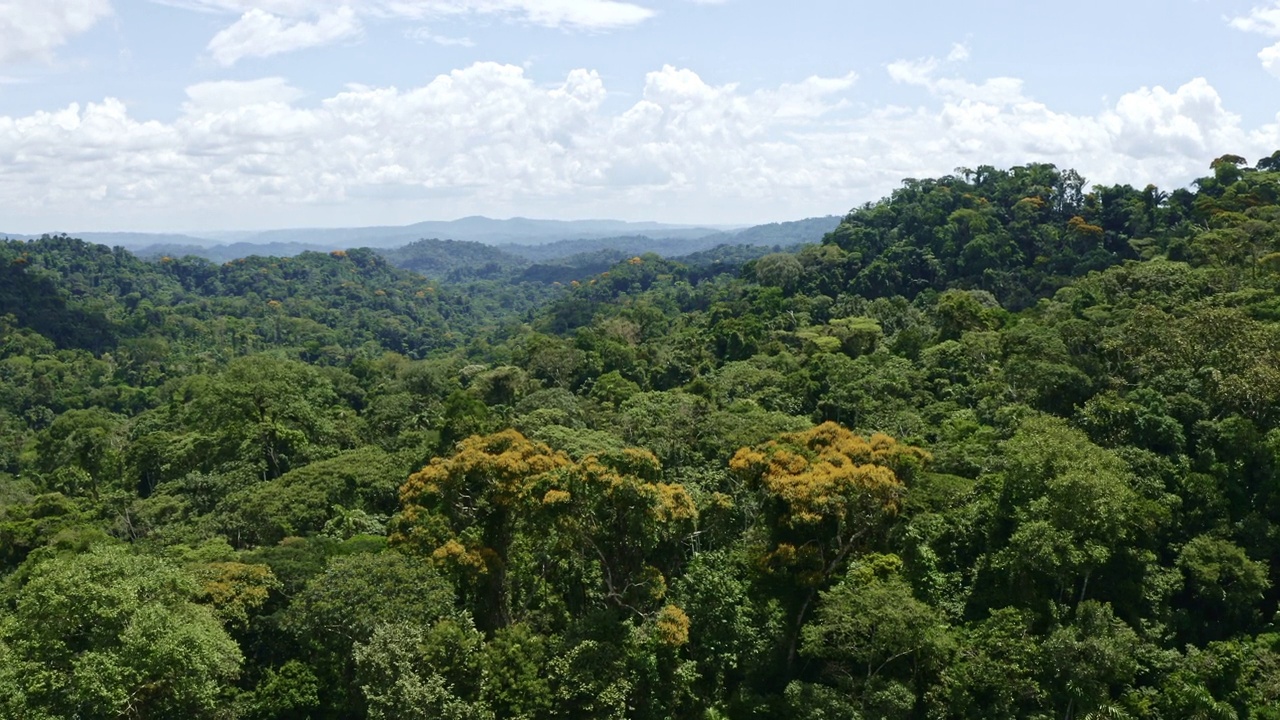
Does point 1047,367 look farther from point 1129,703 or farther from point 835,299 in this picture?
point 835,299

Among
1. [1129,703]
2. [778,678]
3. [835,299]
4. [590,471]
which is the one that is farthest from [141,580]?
[835,299]

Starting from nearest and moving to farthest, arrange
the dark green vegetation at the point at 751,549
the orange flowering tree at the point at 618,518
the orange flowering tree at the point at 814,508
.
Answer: the dark green vegetation at the point at 751,549 < the orange flowering tree at the point at 618,518 < the orange flowering tree at the point at 814,508

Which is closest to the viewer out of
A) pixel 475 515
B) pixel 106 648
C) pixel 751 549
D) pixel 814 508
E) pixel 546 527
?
pixel 106 648

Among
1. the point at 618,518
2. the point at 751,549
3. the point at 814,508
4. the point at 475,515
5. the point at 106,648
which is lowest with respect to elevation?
the point at 106,648

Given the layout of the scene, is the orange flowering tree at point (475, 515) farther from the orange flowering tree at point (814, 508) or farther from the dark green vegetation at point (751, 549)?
the orange flowering tree at point (814, 508)

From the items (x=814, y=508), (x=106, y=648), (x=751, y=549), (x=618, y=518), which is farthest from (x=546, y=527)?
(x=106, y=648)

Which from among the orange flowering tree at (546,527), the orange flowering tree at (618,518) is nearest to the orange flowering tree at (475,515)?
the orange flowering tree at (546,527)

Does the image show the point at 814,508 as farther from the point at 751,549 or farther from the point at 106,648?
the point at 106,648

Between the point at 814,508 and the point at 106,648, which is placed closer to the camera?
the point at 106,648

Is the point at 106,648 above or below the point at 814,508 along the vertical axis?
below

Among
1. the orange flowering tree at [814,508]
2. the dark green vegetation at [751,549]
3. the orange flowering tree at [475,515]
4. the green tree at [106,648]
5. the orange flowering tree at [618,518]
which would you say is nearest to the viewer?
the green tree at [106,648]

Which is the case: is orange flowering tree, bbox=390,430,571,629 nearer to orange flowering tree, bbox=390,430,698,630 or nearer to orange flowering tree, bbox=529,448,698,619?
orange flowering tree, bbox=390,430,698,630
